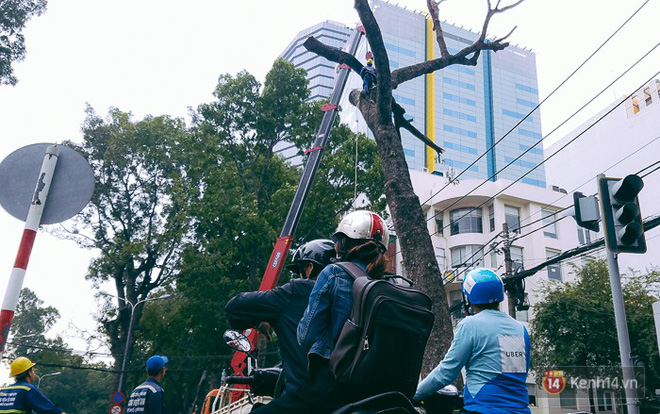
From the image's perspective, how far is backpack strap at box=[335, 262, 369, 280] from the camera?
2365 mm

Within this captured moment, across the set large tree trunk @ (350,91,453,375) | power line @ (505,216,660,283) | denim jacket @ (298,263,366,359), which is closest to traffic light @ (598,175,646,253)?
large tree trunk @ (350,91,453,375)

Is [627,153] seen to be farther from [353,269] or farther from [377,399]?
[377,399]

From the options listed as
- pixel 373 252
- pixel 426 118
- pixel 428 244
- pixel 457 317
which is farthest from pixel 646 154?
pixel 373 252

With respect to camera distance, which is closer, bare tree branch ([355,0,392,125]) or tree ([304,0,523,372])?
tree ([304,0,523,372])

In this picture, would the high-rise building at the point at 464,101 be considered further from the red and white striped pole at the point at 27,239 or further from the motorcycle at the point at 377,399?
the motorcycle at the point at 377,399

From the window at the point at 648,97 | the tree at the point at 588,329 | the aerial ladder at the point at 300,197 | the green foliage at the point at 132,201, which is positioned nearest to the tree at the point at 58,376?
the green foliage at the point at 132,201

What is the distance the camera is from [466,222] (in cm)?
3475

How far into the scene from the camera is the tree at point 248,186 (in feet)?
64.7

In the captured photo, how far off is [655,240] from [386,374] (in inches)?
1580

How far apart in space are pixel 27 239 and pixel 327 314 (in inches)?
80.8

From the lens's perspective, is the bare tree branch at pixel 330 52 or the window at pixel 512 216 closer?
the bare tree branch at pixel 330 52

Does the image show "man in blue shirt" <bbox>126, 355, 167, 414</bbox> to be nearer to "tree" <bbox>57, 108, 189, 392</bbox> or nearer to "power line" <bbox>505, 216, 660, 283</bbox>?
"power line" <bbox>505, 216, 660, 283</bbox>

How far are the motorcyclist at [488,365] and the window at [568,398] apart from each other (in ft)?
24.5

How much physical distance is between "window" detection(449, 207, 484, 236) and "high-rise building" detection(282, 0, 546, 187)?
27.3 m
